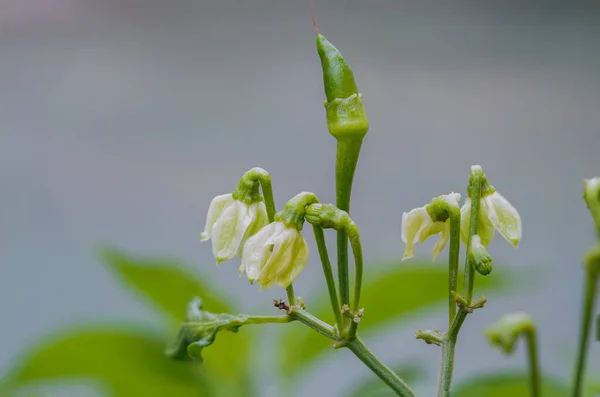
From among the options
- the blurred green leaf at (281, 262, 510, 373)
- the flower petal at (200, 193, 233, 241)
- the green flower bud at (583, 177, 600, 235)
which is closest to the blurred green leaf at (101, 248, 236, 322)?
the blurred green leaf at (281, 262, 510, 373)

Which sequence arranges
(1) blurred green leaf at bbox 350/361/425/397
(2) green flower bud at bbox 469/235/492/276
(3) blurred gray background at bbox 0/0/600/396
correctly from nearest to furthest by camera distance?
(2) green flower bud at bbox 469/235/492/276 < (1) blurred green leaf at bbox 350/361/425/397 < (3) blurred gray background at bbox 0/0/600/396

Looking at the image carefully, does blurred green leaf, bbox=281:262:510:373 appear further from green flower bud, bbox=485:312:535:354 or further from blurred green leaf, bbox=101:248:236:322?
green flower bud, bbox=485:312:535:354

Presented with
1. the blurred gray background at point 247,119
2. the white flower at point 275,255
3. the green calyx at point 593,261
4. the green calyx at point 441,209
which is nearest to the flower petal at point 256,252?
the white flower at point 275,255

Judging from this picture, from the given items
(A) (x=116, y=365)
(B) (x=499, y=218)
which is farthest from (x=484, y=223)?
(A) (x=116, y=365)

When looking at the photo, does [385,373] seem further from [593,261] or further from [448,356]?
[593,261]

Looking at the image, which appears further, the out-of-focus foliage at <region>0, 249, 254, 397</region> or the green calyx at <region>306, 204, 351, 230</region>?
the out-of-focus foliage at <region>0, 249, 254, 397</region>

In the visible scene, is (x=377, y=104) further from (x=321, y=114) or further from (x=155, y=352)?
(x=155, y=352)

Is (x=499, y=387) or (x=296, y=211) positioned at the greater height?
(x=296, y=211)
